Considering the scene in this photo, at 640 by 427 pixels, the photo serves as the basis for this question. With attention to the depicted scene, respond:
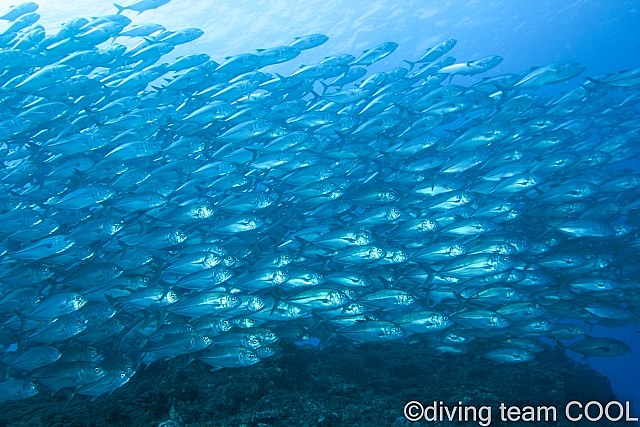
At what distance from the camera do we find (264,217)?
598 cm

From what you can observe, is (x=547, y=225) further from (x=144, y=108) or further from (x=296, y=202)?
(x=144, y=108)

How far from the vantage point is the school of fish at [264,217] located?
4.75 metres

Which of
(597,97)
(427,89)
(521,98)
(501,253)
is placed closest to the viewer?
(501,253)

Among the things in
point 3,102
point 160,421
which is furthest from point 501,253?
point 3,102

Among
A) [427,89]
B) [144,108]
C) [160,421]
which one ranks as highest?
[427,89]

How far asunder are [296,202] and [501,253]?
→ 134 inches

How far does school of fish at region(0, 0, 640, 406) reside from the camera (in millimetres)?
4754

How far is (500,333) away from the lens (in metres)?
6.05

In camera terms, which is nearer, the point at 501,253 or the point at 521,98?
the point at 501,253

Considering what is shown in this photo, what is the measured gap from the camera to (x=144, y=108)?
625 centimetres

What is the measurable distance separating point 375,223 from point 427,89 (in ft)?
13.1

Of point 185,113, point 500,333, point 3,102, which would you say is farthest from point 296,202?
point 3,102

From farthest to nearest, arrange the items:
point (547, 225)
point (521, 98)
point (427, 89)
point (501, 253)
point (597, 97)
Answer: point (597, 97) < point (427, 89) < point (521, 98) < point (547, 225) < point (501, 253)

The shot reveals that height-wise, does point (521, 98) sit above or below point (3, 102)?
above
